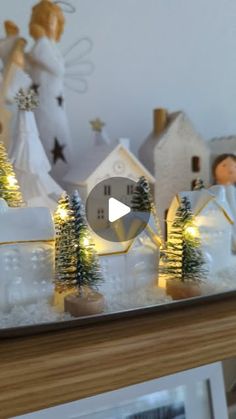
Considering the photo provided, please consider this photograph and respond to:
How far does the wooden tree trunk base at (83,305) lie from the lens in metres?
0.46

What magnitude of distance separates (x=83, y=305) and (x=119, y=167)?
301 millimetres

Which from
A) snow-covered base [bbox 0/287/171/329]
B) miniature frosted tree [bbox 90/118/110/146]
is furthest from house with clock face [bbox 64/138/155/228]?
snow-covered base [bbox 0/287/171/329]

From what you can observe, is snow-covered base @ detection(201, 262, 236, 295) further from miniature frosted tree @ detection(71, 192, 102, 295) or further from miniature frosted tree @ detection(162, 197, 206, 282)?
miniature frosted tree @ detection(71, 192, 102, 295)

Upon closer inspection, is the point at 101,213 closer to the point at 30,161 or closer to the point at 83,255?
the point at 83,255

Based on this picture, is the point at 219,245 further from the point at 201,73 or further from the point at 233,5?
the point at 233,5

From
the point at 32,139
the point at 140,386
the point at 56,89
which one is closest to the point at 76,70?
the point at 56,89

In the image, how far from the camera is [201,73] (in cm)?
101

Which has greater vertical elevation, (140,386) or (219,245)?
(219,245)

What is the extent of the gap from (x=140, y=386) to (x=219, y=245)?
0.71ft

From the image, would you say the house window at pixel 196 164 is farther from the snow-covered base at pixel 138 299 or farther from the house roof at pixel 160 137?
the snow-covered base at pixel 138 299

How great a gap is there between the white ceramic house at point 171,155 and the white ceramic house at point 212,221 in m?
0.20

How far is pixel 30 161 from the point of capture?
663mm
